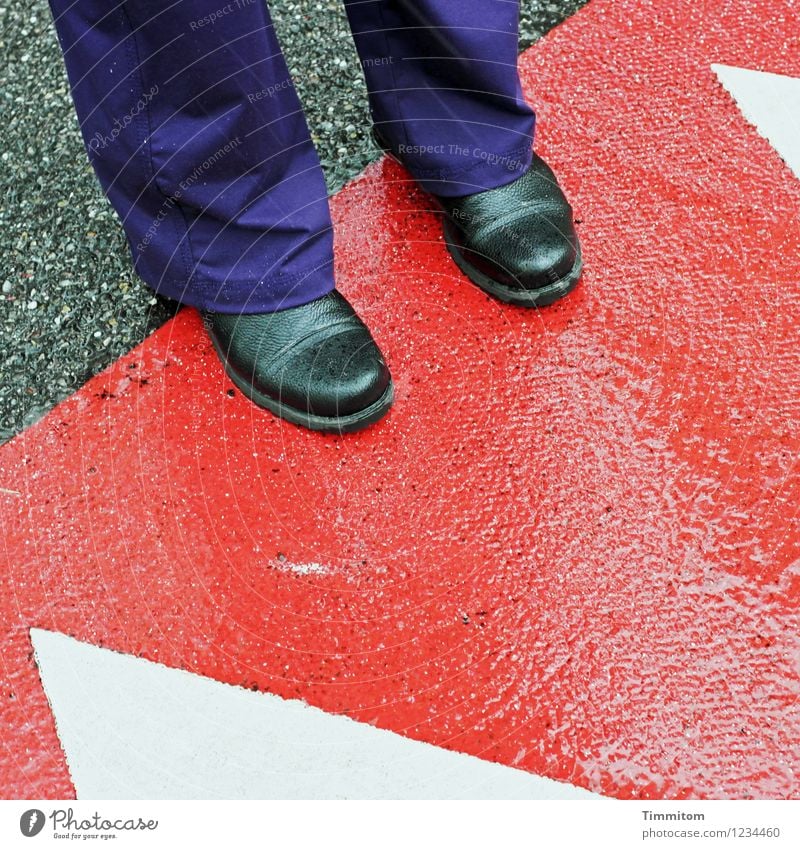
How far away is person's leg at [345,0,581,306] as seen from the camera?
1.15m

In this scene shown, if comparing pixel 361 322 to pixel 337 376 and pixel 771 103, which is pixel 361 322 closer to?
pixel 337 376

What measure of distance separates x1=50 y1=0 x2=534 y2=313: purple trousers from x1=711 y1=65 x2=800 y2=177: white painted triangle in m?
0.45

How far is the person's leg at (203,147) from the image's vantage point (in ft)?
3.09

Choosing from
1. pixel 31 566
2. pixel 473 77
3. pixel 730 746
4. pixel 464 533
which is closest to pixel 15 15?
pixel 473 77

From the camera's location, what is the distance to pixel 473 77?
1.14m

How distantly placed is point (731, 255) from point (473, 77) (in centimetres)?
46

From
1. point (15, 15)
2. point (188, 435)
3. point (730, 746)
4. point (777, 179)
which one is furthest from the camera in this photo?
point (15, 15)

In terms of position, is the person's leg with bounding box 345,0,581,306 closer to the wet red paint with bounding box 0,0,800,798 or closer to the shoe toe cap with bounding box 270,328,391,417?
the wet red paint with bounding box 0,0,800,798

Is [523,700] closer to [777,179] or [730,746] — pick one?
[730,746]

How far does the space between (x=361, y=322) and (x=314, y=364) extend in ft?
0.32

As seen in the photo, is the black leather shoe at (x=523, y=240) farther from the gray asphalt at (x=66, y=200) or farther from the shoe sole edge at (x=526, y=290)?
the gray asphalt at (x=66, y=200)

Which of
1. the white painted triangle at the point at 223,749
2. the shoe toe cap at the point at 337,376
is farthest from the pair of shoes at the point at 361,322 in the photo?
the white painted triangle at the point at 223,749

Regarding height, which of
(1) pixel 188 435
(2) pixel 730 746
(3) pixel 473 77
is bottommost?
(2) pixel 730 746
